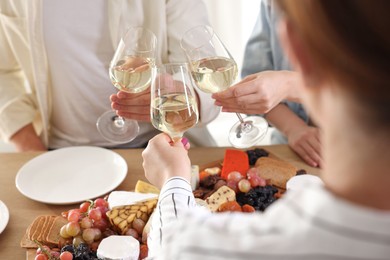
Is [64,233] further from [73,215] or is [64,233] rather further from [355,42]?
[355,42]

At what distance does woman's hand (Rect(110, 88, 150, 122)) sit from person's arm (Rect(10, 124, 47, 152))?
398mm

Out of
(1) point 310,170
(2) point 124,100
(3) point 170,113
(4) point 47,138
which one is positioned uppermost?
(3) point 170,113

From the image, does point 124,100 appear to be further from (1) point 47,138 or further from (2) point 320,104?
(2) point 320,104

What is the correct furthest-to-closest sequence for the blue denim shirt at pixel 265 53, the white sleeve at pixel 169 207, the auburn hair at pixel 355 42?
1. the blue denim shirt at pixel 265 53
2. the white sleeve at pixel 169 207
3. the auburn hair at pixel 355 42

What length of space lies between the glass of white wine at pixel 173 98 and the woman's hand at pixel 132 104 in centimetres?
36

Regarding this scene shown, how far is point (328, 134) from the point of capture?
20.8 inches

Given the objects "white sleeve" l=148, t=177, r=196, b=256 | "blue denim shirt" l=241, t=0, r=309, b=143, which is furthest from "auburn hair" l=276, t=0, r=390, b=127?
"blue denim shirt" l=241, t=0, r=309, b=143

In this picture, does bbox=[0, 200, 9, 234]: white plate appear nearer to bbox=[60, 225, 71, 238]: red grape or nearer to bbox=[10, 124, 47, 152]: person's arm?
bbox=[60, 225, 71, 238]: red grape

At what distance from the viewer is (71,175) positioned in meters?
1.39

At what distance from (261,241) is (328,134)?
0.13m

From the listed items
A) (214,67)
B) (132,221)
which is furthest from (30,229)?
(214,67)

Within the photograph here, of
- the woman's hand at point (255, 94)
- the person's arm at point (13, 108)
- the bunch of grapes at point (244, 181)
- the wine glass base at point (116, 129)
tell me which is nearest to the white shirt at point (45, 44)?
the person's arm at point (13, 108)

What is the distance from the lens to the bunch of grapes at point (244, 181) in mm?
1206

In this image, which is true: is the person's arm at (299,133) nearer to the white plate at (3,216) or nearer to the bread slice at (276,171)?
the bread slice at (276,171)
